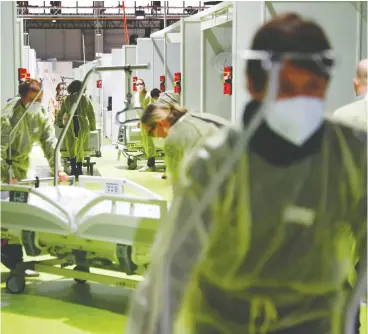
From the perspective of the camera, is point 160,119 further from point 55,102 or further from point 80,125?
point 55,102

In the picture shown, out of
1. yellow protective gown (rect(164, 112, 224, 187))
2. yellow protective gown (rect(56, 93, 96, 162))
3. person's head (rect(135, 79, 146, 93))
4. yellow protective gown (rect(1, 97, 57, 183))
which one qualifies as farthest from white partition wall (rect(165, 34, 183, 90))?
yellow protective gown (rect(164, 112, 224, 187))

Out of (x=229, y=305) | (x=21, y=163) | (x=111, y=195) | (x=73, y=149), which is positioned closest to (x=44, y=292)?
(x=21, y=163)

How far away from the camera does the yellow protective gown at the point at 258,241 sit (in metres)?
1.48

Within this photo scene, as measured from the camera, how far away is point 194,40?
815 centimetres

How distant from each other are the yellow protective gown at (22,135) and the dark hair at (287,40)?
3.20 meters

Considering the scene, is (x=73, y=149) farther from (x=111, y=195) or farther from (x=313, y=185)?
(x=313, y=185)

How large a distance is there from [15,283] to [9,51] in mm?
2082

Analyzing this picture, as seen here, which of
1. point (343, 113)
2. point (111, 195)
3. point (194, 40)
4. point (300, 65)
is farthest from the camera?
point (194, 40)

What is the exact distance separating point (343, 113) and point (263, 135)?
1.53m

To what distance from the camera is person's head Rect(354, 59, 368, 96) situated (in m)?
3.10

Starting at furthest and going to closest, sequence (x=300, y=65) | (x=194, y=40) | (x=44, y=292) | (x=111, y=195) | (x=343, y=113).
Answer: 1. (x=194, y=40)
2. (x=44, y=292)
3. (x=111, y=195)
4. (x=343, y=113)
5. (x=300, y=65)

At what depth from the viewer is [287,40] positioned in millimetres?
1475

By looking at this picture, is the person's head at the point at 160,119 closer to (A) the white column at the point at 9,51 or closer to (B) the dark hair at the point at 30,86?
(B) the dark hair at the point at 30,86

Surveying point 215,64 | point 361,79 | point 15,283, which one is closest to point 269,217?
point 361,79
